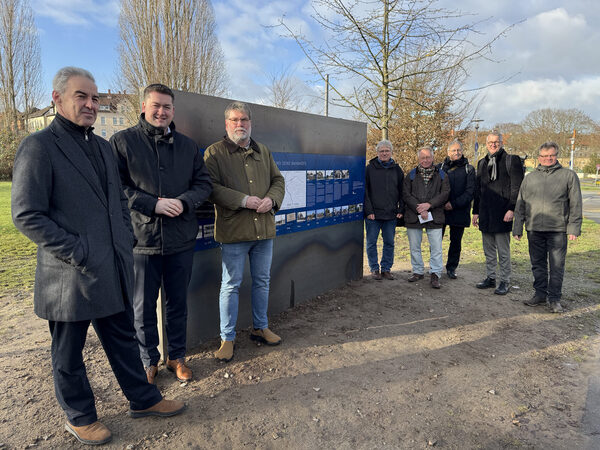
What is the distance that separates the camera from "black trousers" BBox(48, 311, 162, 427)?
2373 millimetres

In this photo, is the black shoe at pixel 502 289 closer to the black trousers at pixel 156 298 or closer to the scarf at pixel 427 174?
the scarf at pixel 427 174

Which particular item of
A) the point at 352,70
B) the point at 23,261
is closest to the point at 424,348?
the point at 352,70

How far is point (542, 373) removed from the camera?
360 centimetres

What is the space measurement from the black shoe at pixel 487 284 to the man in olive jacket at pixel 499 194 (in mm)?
225

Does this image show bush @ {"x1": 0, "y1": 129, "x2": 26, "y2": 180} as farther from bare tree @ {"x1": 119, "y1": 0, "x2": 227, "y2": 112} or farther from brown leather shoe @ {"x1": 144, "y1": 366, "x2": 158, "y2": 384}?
brown leather shoe @ {"x1": 144, "y1": 366, "x2": 158, "y2": 384}

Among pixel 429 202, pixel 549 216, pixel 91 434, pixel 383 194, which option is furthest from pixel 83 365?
Result: pixel 549 216

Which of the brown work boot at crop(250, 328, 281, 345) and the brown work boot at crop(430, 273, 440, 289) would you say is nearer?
the brown work boot at crop(250, 328, 281, 345)

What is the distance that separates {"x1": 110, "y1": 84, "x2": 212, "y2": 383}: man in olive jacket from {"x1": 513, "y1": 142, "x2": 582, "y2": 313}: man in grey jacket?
4.19 metres

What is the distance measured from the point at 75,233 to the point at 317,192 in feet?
11.0

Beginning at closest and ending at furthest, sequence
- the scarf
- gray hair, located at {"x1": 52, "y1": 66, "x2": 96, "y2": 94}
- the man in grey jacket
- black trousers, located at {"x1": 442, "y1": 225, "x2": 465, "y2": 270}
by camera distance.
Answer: gray hair, located at {"x1": 52, "y1": 66, "x2": 96, "y2": 94}
the man in grey jacket
the scarf
black trousers, located at {"x1": 442, "y1": 225, "x2": 465, "y2": 270}

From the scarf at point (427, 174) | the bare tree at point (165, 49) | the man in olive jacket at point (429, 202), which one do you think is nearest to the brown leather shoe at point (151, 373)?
the man in olive jacket at point (429, 202)

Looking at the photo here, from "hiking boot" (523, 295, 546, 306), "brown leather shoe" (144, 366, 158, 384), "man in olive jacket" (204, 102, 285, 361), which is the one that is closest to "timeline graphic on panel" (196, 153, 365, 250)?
"man in olive jacket" (204, 102, 285, 361)

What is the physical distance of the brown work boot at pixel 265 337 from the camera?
3.95m

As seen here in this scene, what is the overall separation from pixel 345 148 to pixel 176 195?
10.6ft
